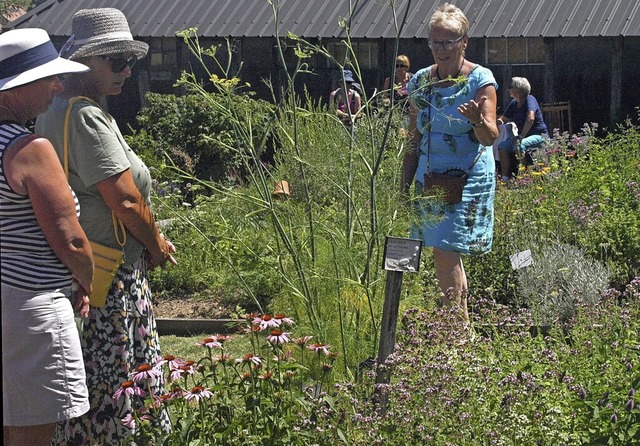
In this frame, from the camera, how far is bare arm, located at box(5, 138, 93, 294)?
10.6 feet

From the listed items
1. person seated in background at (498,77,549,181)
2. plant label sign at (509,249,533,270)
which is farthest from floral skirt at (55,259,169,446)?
person seated in background at (498,77,549,181)

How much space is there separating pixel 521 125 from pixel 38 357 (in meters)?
9.02

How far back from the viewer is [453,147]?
4949 millimetres

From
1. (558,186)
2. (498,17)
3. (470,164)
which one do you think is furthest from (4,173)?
(498,17)

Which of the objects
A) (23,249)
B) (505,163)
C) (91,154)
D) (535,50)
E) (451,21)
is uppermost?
(451,21)

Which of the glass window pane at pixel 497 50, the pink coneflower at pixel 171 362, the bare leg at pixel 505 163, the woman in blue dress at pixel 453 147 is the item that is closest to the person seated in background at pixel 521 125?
the bare leg at pixel 505 163

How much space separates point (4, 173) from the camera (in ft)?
10.6

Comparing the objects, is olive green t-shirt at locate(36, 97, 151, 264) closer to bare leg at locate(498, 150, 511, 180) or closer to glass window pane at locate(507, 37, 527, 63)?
bare leg at locate(498, 150, 511, 180)

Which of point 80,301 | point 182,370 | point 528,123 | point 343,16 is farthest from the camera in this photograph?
point 343,16

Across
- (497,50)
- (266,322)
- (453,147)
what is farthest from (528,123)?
(266,322)

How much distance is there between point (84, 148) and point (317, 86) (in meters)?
14.3

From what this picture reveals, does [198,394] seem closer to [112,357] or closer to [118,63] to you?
[112,357]

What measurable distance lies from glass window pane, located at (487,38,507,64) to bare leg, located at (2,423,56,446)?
14.5 metres

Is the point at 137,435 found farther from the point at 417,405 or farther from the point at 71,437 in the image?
the point at 417,405
